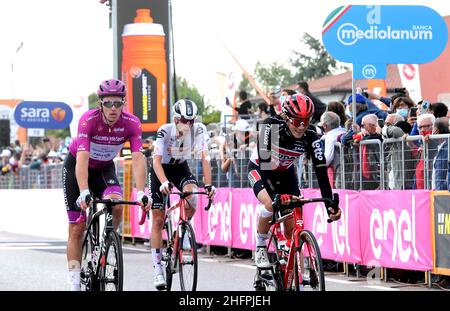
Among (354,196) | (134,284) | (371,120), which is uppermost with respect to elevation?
(371,120)

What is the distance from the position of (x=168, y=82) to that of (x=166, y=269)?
1574cm

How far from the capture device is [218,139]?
20281 millimetres

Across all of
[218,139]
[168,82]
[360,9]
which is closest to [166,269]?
[360,9]

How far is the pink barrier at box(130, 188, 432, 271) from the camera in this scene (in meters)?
13.3

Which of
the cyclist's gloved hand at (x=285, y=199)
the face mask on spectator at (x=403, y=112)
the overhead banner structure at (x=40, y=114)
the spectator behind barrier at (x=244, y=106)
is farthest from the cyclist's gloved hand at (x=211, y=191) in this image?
the overhead banner structure at (x=40, y=114)

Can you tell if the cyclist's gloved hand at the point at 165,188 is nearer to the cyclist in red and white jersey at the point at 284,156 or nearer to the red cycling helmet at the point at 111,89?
the cyclist in red and white jersey at the point at 284,156

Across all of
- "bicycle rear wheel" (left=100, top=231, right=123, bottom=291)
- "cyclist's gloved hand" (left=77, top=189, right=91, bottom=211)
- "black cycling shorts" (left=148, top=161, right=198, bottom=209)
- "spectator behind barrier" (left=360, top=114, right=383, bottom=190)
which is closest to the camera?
"cyclist's gloved hand" (left=77, top=189, right=91, bottom=211)

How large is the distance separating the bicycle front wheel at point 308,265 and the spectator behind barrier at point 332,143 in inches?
237

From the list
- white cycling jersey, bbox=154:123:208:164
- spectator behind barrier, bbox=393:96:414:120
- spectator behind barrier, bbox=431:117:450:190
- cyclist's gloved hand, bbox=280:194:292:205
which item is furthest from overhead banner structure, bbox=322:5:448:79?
cyclist's gloved hand, bbox=280:194:292:205

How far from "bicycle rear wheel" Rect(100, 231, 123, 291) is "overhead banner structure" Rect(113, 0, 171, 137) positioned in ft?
55.1

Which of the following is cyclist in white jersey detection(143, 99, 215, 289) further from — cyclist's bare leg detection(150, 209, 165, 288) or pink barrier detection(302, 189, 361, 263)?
pink barrier detection(302, 189, 361, 263)

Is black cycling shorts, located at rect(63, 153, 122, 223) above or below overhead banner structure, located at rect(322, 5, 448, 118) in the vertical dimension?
below

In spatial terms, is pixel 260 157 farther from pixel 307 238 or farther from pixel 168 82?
pixel 168 82

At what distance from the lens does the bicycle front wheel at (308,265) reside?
9.06 metres
